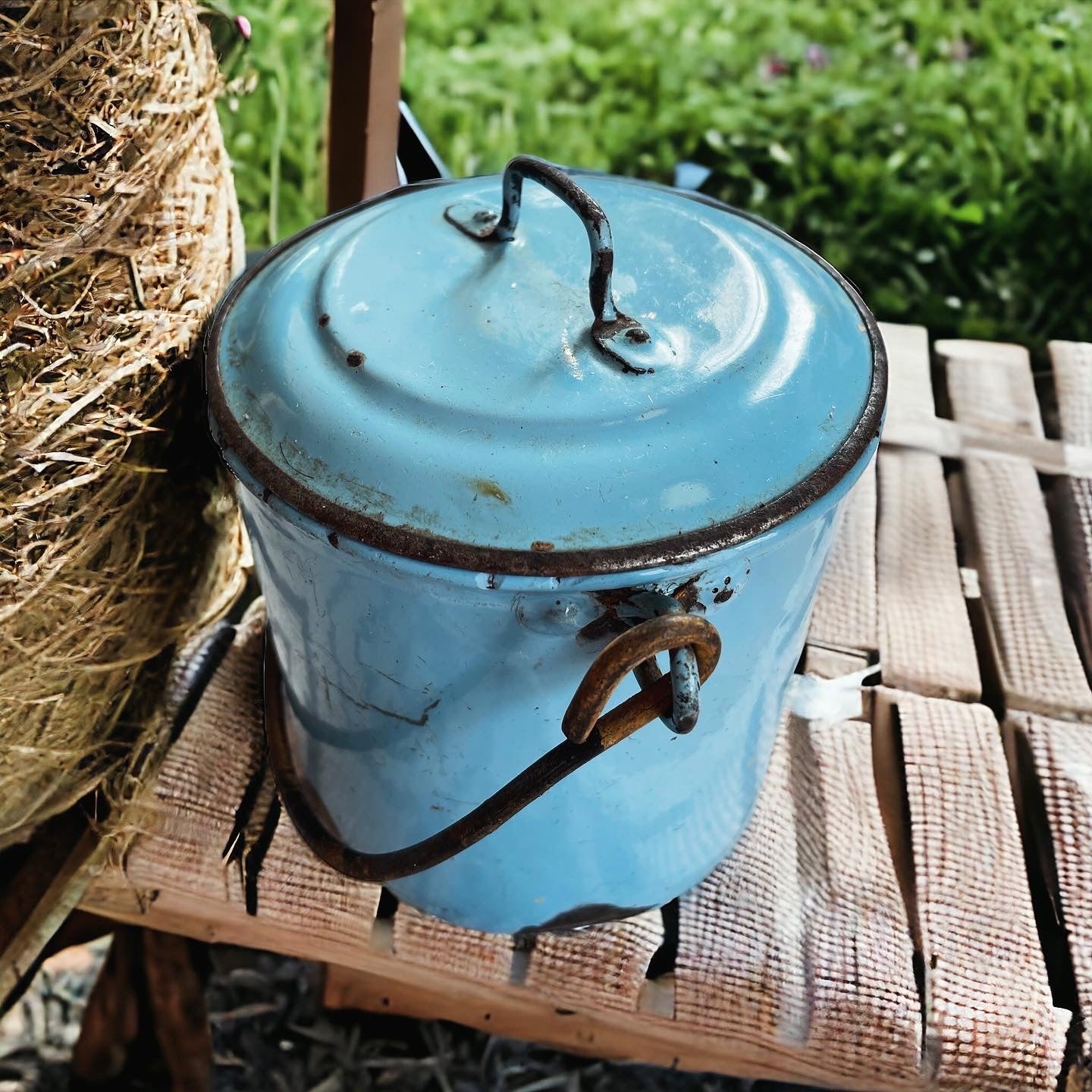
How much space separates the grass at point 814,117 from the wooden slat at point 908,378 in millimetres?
669

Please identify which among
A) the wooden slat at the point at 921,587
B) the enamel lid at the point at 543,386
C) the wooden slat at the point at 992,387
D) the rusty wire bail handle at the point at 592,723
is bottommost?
the wooden slat at the point at 921,587

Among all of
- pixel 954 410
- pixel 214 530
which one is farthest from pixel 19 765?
pixel 954 410

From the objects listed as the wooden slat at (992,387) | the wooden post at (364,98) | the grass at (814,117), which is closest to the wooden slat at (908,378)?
the wooden slat at (992,387)

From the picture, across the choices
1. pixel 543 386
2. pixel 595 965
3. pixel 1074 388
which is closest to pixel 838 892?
pixel 595 965

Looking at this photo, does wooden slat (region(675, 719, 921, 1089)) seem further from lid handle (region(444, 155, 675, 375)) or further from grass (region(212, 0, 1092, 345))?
grass (region(212, 0, 1092, 345))

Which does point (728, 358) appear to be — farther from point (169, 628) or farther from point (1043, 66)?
point (1043, 66)

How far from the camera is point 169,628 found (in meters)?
1.12

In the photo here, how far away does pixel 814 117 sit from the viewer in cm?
271

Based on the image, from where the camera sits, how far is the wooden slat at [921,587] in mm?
1292

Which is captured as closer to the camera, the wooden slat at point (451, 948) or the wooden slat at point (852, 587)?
the wooden slat at point (451, 948)

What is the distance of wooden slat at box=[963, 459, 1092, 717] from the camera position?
4.20 ft

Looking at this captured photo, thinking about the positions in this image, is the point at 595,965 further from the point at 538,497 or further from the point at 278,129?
the point at 278,129

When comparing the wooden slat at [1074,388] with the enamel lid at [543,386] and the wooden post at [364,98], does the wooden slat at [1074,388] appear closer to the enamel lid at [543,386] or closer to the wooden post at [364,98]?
the enamel lid at [543,386]

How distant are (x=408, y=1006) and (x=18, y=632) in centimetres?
65
